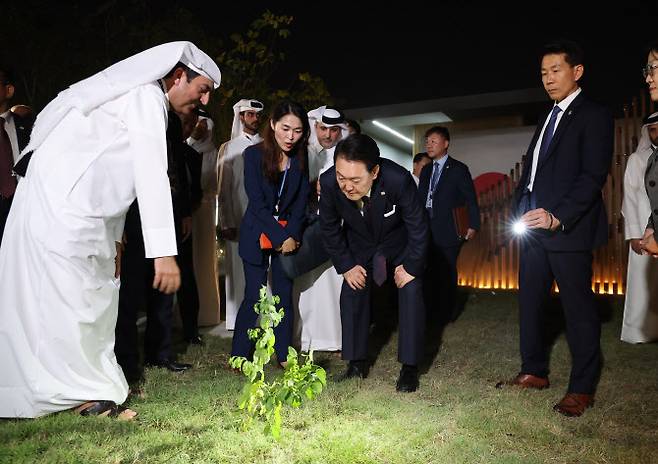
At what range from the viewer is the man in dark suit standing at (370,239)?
12.4 feet

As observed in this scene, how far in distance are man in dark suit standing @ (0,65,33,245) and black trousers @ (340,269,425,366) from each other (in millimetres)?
2583

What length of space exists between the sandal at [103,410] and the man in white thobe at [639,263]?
4188 mm

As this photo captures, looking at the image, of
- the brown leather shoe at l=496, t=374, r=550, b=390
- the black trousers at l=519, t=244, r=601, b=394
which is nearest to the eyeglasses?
the black trousers at l=519, t=244, r=601, b=394

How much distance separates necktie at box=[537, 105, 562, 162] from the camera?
3.75m

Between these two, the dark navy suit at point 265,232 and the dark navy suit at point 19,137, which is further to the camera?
the dark navy suit at point 19,137

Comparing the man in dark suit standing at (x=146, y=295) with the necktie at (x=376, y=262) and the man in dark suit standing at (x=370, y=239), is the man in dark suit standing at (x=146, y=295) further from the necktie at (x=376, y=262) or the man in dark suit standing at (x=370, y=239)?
the necktie at (x=376, y=262)

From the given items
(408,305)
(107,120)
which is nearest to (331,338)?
(408,305)

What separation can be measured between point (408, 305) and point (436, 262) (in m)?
2.97

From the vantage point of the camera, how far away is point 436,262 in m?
6.92

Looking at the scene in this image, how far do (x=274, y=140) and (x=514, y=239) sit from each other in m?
6.94

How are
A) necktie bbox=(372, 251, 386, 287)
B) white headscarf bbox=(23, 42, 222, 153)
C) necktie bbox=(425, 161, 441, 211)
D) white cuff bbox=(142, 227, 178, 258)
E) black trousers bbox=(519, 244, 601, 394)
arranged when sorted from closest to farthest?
white cuff bbox=(142, 227, 178, 258) < white headscarf bbox=(23, 42, 222, 153) < black trousers bbox=(519, 244, 601, 394) < necktie bbox=(372, 251, 386, 287) < necktie bbox=(425, 161, 441, 211)

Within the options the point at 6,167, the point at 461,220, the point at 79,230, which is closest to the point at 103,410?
the point at 79,230

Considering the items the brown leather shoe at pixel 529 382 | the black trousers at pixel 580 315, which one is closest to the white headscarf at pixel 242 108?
the black trousers at pixel 580 315

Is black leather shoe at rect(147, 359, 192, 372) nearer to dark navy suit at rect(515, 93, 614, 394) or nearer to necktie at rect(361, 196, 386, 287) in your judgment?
necktie at rect(361, 196, 386, 287)
